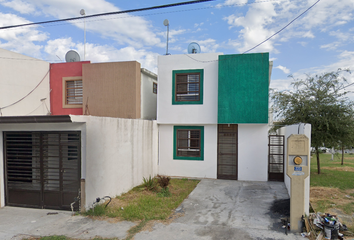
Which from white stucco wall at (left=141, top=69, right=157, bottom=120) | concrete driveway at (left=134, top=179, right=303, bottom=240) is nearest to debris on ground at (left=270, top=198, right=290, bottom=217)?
concrete driveway at (left=134, top=179, right=303, bottom=240)

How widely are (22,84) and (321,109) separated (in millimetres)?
13641

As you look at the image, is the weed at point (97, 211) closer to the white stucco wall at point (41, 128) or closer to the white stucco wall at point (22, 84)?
the white stucco wall at point (41, 128)

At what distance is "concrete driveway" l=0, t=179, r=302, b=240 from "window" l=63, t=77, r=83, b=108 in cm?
597

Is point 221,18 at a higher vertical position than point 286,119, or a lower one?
higher

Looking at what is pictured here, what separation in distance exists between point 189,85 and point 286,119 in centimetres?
488

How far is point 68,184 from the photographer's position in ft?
22.8

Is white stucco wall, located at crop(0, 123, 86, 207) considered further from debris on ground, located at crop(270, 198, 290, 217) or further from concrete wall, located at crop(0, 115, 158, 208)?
debris on ground, located at crop(270, 198, 290, 217)

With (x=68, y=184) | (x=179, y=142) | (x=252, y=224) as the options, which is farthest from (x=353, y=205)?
(x=68, y=184)

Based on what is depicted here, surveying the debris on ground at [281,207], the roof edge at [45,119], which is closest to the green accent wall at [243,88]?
the debris on ground at [281,207]

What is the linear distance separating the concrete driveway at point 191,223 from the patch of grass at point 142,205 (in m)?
0.32

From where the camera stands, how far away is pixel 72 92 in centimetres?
1230

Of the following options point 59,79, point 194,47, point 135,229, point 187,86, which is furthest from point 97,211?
point 194,47

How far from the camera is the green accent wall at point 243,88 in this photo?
10.2 metres

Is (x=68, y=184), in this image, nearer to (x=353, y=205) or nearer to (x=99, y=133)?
(x=99, y=133)
